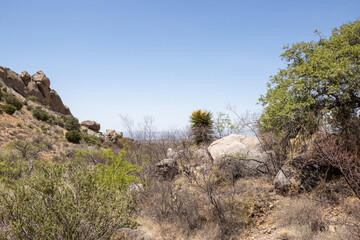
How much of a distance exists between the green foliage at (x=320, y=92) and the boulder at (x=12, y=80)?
136 ft

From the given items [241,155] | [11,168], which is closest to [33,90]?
[11,168]

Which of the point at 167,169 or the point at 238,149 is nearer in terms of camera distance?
the point at 238,149

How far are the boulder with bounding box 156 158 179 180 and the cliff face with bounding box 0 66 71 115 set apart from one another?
3525 centimetres

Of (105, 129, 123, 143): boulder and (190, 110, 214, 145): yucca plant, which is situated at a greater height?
(105, 129, 123, 143): boulder

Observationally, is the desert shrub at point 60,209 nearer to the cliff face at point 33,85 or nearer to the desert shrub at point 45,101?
the cliff face at point 33,85

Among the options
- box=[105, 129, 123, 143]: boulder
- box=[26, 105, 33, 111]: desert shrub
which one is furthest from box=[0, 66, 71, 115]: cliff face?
box=[105, 129, 123, 143]: boulder

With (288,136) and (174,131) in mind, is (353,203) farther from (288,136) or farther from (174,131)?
(174,131)

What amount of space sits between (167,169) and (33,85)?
39.3 meters

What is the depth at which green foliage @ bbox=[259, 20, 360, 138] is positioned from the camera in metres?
7.12

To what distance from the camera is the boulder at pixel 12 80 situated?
37.3 m

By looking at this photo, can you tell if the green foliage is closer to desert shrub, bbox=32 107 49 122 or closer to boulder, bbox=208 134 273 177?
boulder, bbox=208 134 273 177

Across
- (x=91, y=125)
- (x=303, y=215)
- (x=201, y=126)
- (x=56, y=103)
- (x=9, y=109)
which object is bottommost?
(x=303, y=215)

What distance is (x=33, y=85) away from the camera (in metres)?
41.3

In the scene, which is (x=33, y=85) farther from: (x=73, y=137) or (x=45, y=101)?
(x=73, y=137)
